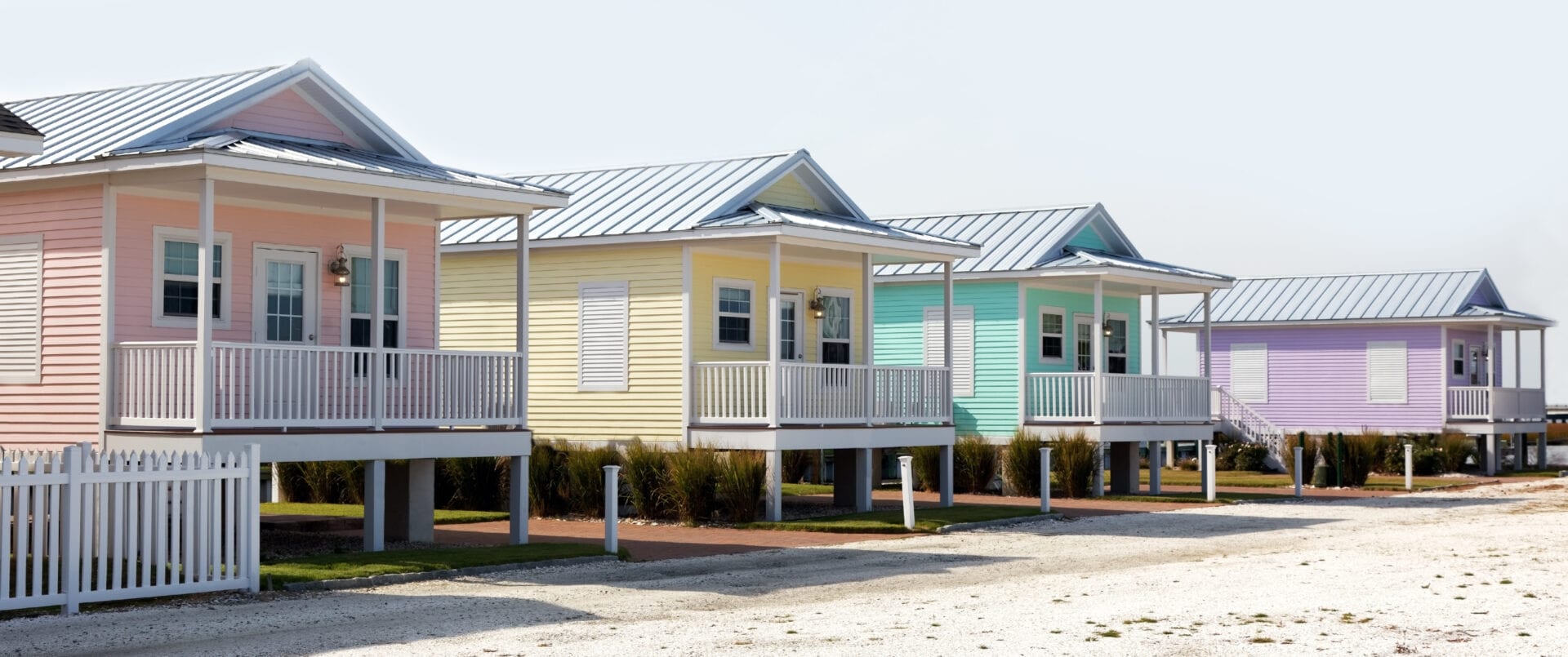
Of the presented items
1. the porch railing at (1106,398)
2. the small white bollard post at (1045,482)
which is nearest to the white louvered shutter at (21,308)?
the small white bollard post at (1045,482)

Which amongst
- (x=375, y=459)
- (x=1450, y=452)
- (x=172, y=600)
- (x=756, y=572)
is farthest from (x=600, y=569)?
(x=1450, y=452)

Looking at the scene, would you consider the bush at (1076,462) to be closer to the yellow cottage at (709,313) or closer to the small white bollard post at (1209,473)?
the small white bollard post at (1209,473)

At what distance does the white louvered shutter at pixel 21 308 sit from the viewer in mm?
19344

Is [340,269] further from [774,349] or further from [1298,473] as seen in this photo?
[1298,473]

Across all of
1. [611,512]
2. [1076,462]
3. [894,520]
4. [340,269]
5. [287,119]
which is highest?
[287,119]

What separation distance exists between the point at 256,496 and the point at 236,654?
419 cm

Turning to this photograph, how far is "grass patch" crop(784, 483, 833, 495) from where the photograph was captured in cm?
3191

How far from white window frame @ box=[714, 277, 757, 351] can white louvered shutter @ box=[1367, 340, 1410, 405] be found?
24.2m

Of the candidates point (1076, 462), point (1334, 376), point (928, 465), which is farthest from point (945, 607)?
point (1334, 376)

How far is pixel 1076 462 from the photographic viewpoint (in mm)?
31734

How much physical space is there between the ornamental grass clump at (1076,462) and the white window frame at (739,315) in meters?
6.76

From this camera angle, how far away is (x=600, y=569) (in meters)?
18.3

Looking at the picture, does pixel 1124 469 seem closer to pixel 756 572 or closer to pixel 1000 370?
pixel 1000 370

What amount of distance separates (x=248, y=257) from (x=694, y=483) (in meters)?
7.17
